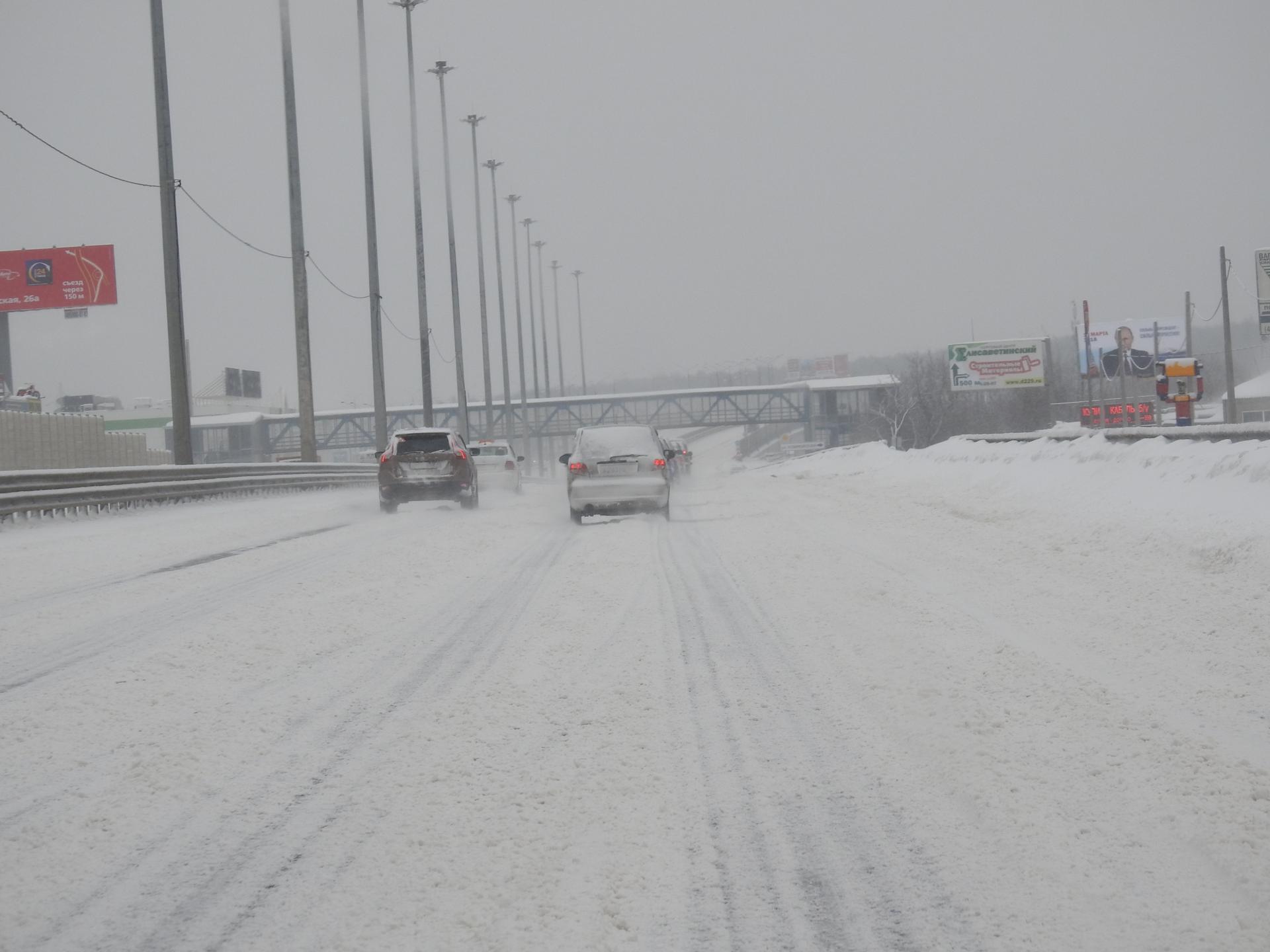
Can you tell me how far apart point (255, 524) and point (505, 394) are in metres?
52.4

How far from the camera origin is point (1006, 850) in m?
3.65

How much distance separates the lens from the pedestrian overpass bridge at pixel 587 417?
345ft

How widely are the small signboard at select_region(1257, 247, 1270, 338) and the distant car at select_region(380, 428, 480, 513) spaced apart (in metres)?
56.6

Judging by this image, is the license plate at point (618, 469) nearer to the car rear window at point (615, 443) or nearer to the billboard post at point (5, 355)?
the car rear window at point (615, 443)

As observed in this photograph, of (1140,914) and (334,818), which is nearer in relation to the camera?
(1140,914)

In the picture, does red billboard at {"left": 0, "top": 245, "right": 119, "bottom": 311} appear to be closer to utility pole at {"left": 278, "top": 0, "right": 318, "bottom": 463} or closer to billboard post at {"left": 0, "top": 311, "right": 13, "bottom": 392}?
billboard post at {"left": 0, "top": 311, "right": 13, "bottom": 392}

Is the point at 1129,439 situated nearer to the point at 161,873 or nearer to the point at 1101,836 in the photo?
the point at 1101,836

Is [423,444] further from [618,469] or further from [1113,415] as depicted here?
[1113,415]

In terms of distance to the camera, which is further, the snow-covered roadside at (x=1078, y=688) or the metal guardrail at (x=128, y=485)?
the metal guardrail at (x=128, y=485)

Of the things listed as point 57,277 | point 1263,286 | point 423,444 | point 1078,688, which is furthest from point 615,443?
point 1263,286

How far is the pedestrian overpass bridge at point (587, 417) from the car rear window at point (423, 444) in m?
83.5

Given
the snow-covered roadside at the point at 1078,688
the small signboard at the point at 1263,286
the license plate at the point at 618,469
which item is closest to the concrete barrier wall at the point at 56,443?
the license plate at the point at 618,469

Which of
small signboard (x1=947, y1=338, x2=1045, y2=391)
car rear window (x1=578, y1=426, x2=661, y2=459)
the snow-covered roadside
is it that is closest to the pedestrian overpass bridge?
→ small signboard (x1=947, y1=338, x2=1045, y2=391)

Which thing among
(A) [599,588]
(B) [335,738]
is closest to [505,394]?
(A) [599,588]
